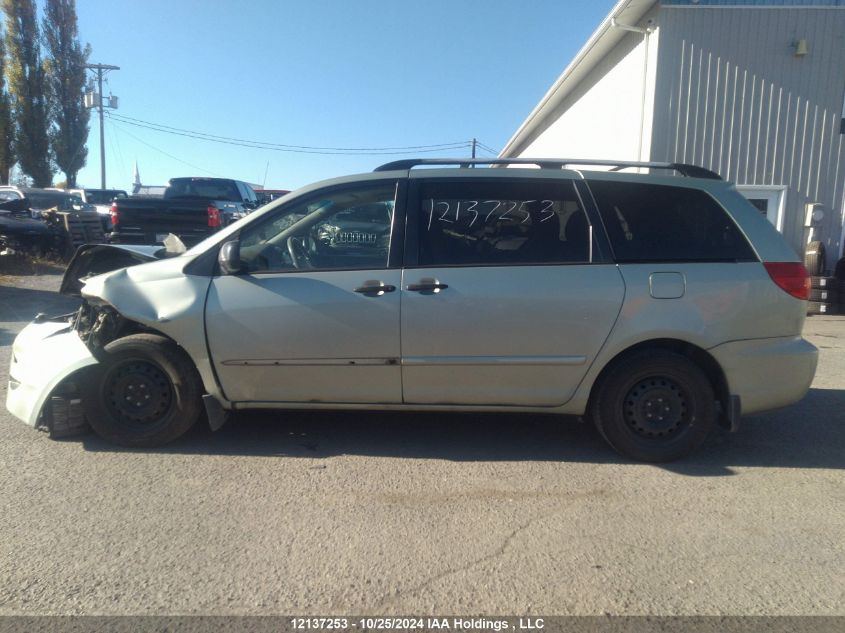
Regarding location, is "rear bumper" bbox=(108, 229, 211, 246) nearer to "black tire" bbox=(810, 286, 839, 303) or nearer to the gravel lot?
the gravel lot

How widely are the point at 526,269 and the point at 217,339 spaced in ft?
6.62

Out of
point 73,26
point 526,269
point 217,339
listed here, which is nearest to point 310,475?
point 217,339

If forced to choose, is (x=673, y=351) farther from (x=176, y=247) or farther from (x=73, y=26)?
(x=73, y=26)

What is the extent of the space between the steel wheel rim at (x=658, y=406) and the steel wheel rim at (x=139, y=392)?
9.96 feet

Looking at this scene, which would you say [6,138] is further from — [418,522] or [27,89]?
[418,522]

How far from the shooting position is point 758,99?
10.7 metres

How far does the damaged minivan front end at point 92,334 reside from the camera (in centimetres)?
415

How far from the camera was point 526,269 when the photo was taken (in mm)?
4082

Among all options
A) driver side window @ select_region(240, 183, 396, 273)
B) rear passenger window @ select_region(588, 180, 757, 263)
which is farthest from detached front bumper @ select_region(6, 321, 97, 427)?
rear passenger window @ select_region(588, 180, 757, 263)

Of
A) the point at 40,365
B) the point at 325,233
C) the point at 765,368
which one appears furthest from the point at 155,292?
the point at 765,368

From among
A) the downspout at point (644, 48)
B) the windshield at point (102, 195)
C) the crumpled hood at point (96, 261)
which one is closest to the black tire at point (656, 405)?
the crumpled hood at point (96, 261)

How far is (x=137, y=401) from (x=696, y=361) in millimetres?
3697

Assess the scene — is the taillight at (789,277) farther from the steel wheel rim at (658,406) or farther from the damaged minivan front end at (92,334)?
the damaged minivan front end at (92,334)

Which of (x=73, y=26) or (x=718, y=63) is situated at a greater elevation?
(x=73, y=26)
